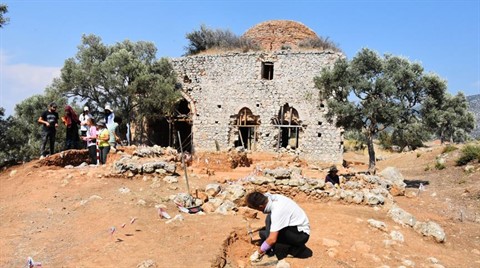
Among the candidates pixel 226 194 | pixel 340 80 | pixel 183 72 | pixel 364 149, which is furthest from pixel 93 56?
pixel 364 149

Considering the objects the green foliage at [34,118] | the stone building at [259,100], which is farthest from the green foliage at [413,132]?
the green foliage at [34,118]

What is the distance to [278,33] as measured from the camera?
93.4ft

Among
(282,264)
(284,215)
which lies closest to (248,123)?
(284,215)

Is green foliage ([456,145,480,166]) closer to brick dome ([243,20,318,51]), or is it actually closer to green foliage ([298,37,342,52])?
green foliage ([298,37,342,52])

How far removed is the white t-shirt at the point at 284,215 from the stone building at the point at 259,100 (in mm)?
17041

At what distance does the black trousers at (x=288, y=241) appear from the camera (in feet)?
18.9

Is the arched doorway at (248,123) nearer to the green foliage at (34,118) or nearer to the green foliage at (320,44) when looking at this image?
the green foliage at (320,44)

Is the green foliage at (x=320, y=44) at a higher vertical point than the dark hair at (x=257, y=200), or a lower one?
higher

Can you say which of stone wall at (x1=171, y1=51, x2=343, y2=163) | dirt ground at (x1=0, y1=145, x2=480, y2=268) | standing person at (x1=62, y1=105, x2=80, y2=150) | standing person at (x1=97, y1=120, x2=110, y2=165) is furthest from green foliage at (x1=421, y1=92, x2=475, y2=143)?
standing person at (x1=62, y1=105, x2=80, y2=150)

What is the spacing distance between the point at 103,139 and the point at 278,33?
1927cm

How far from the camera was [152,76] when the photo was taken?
24.6 m

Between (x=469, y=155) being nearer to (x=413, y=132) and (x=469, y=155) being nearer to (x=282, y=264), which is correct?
(x=413, y=132)

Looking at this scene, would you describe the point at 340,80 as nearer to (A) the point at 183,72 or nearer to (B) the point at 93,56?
(A) the point at 183,72

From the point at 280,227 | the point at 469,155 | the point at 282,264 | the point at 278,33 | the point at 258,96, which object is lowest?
the point at 282,264
